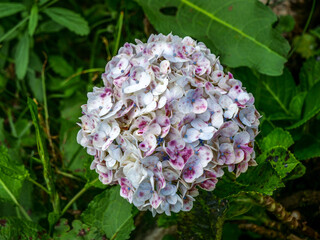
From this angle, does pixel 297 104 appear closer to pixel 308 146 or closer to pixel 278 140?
pixel 308 146

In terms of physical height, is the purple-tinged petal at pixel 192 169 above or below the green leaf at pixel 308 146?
above

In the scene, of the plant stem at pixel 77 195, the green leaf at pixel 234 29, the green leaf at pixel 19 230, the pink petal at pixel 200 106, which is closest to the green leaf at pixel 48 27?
the green leaf at pixel 234 29

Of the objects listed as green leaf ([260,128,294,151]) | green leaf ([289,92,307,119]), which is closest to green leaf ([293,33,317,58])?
green leaf ([289,92,307,119])

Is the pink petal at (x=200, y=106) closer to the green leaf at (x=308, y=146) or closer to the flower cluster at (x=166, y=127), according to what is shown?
the flower cluster at (x=166, y=127)

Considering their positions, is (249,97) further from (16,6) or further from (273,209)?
(16,6)

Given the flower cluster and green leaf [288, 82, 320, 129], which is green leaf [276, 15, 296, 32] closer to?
green leaf [288, 82, 320, 129]

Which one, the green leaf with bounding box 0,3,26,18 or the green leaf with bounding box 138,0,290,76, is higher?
the green leaf with bounding box 138,0,290,76

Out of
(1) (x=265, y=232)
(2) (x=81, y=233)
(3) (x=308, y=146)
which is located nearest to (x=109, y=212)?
(2) (x=81, y=233)
